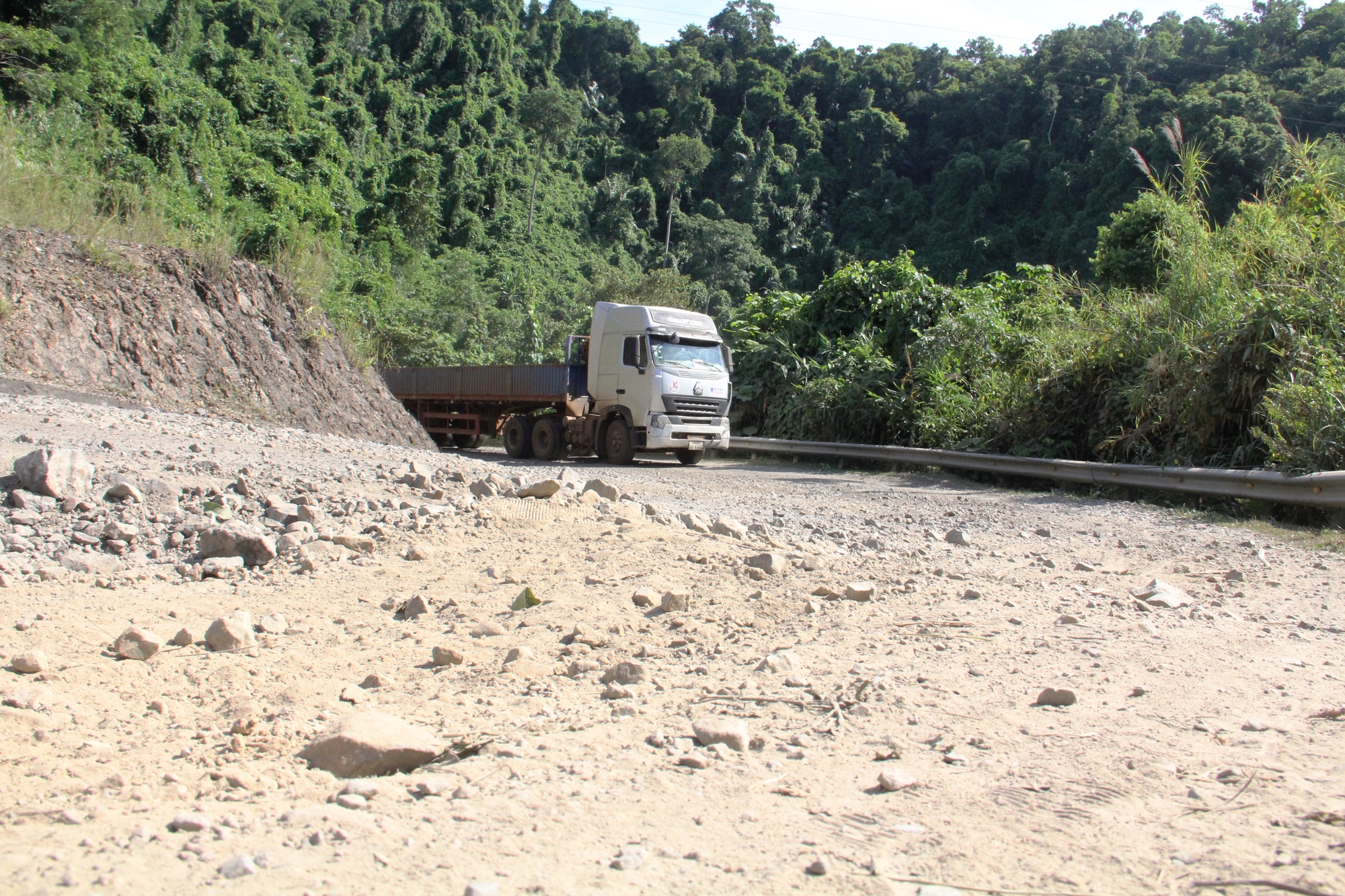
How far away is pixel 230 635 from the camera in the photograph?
3898 mm

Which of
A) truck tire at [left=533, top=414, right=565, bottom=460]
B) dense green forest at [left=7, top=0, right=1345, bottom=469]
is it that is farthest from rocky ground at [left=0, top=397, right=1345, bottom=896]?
truck tire at [left=533, top=414, right=565, bottom=460]

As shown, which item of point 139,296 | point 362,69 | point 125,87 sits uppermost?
point 362,69

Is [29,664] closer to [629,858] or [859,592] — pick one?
[629,858]

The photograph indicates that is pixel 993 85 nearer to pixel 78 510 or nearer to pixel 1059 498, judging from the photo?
pixel 1059 498

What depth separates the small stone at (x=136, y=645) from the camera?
3695mm

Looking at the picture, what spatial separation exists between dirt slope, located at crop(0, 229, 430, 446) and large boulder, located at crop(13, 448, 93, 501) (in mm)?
4780

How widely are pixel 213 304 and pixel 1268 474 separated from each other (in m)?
11.3

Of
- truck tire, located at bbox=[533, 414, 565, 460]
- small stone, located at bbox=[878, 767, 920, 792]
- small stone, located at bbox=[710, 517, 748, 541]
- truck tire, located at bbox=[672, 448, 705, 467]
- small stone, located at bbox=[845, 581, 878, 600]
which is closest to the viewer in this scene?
small stone, located at bbox=[878, 767, 920, 792]

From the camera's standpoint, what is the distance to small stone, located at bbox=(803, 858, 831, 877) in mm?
2295

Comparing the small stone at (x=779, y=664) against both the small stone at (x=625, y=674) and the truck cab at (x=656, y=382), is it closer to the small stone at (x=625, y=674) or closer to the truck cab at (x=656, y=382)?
the small stone at (x=625, y=674)

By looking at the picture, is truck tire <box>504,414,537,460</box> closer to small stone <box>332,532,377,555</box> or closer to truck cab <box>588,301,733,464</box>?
truck cab <box>588,301,733,464</box>

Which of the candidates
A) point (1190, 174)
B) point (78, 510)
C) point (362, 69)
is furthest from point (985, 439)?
point (362, 69)

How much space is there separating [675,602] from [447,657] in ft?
3.84

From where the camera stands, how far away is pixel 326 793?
8.92ft
